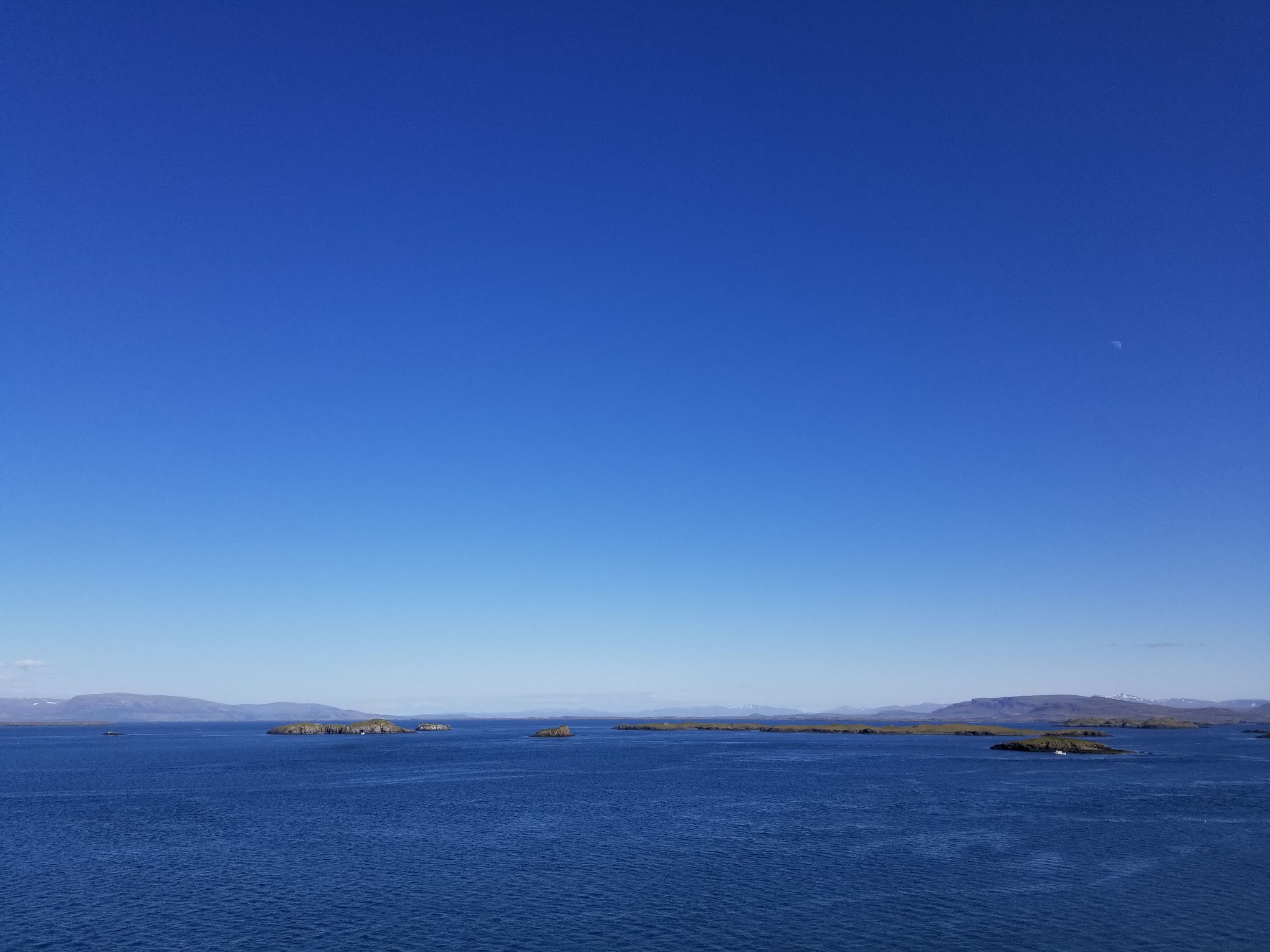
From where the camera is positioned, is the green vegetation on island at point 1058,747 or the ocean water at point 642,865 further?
the green vegetation on island at point 1058,747

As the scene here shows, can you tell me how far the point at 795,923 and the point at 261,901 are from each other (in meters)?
32.5

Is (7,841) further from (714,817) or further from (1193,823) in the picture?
(1193,823)

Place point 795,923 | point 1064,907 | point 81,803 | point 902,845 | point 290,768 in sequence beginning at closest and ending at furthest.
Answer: point 795,923
point 1064,907
point 902,845
point 81,803
point 290,768

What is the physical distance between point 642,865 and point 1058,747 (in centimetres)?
14608

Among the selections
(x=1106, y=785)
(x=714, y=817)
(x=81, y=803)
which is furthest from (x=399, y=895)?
(x=1106, y=785)

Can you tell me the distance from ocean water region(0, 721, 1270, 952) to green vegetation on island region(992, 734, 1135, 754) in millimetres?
52234

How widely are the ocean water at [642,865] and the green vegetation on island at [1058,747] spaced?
5223 cm

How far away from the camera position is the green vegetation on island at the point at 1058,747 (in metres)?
163

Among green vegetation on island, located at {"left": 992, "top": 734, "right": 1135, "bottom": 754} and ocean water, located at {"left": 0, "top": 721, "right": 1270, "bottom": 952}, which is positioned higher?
ocean water, located at {"left": 0, "top": 721, "right": 1270, "bottom": 952}

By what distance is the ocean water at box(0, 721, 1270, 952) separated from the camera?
41.9 m

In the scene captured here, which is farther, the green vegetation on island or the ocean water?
the green vegetation on island

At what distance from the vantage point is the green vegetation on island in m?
163

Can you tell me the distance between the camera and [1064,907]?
45.9 meters

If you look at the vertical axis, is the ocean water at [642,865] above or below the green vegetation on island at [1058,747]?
above
